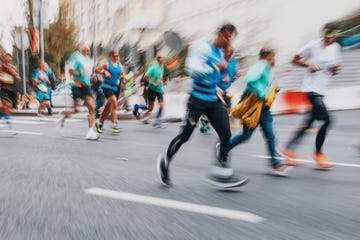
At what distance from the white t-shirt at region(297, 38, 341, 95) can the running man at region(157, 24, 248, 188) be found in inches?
65.7

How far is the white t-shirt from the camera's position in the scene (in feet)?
19.0

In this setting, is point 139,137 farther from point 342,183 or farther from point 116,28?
point 116,28

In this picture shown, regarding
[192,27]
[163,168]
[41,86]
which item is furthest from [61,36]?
[163,168]

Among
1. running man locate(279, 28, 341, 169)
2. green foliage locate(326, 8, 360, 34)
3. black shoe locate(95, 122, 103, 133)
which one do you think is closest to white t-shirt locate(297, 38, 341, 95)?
running man locate(279, 28, 341, 169)

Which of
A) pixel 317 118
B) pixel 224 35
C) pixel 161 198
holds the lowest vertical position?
pixel 161 198

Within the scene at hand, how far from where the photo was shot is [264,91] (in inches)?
203

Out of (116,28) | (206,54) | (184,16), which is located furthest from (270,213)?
(116,28)

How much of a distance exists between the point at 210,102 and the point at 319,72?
1.94m

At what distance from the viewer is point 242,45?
26.0 metres

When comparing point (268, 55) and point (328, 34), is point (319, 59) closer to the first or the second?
point (328, 34)

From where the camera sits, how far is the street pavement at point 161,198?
3379 mm

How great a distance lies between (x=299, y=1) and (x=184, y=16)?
33.0 ft

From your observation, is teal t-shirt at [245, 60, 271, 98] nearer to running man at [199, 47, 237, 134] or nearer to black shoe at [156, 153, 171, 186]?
running man at [199, 47, 237, 134]

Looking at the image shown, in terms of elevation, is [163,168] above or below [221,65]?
below
